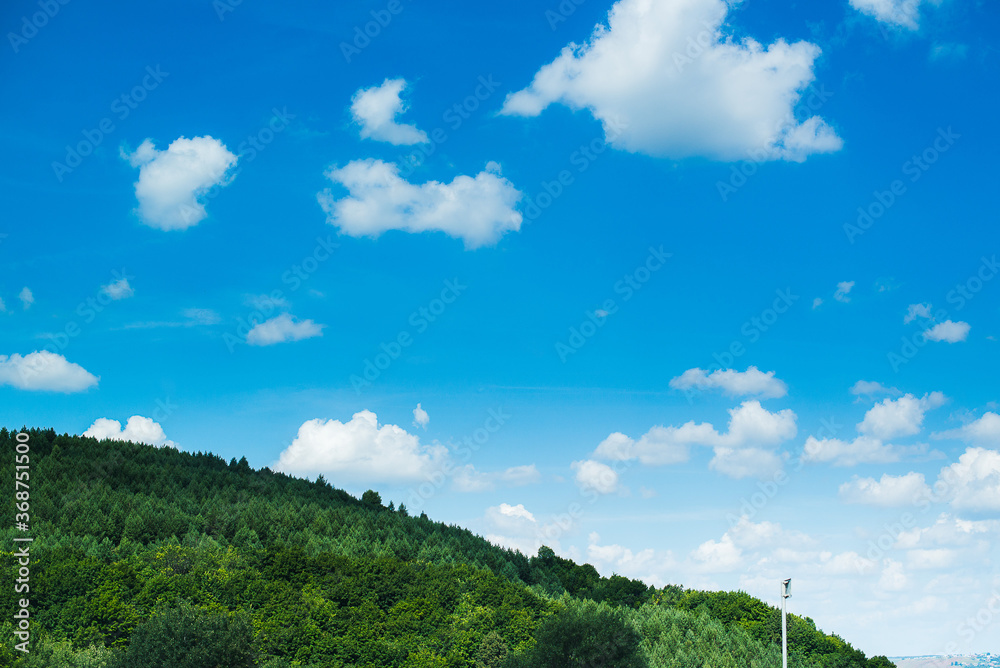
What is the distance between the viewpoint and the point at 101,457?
122688 mm

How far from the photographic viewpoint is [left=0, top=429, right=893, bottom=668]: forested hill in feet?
215

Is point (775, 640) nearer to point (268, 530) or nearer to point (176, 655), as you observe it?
point (268, 530)

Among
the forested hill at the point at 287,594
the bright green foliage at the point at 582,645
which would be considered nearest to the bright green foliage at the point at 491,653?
the forested hill at the point at 287,594

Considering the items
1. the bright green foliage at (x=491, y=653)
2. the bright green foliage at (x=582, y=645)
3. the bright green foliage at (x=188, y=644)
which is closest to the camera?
the bright green foliage at (x=188, y=644)

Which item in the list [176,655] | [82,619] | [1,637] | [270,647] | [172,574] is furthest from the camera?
[172,574]

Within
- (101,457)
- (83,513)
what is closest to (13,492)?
(83,513)

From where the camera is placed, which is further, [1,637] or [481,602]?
[481,602]

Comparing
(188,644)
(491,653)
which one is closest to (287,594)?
(491,653)

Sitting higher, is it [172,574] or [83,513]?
[83,513]

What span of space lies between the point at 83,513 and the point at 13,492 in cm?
1283

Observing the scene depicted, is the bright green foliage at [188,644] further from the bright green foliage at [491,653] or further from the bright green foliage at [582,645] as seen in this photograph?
the bright green foliage at [582,645]

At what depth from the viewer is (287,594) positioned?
7906 centimetres

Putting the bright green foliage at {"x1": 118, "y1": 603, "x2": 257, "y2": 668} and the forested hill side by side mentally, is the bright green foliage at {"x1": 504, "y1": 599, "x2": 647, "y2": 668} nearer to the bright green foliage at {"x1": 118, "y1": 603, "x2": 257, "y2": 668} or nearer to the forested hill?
the forested hill

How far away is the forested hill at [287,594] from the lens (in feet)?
215
